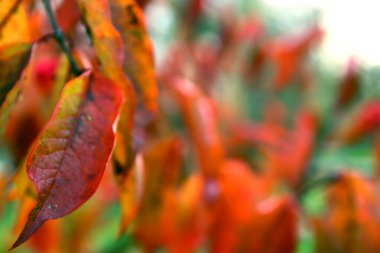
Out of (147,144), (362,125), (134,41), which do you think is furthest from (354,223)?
(362,125)

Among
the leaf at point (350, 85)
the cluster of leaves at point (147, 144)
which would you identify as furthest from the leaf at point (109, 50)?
the leaf at point (350, 85)

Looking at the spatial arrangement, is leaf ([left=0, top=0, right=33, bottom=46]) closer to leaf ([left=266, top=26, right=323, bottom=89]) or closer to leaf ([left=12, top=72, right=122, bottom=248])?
leaf ([left=12, top=72, right=122, bottom=248])

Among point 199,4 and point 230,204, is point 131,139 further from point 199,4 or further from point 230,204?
point 199,4

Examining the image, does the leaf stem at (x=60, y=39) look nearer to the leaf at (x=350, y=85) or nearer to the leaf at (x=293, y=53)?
the leaf at (x=350, y=85)

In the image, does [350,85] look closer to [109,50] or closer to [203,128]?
[203,128]

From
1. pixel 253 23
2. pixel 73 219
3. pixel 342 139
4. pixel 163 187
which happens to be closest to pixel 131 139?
pixel 163 187

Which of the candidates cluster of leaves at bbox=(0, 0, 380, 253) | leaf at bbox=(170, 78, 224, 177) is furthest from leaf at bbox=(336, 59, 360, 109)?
leaf at bbox=(170, 78, 224, 177)
